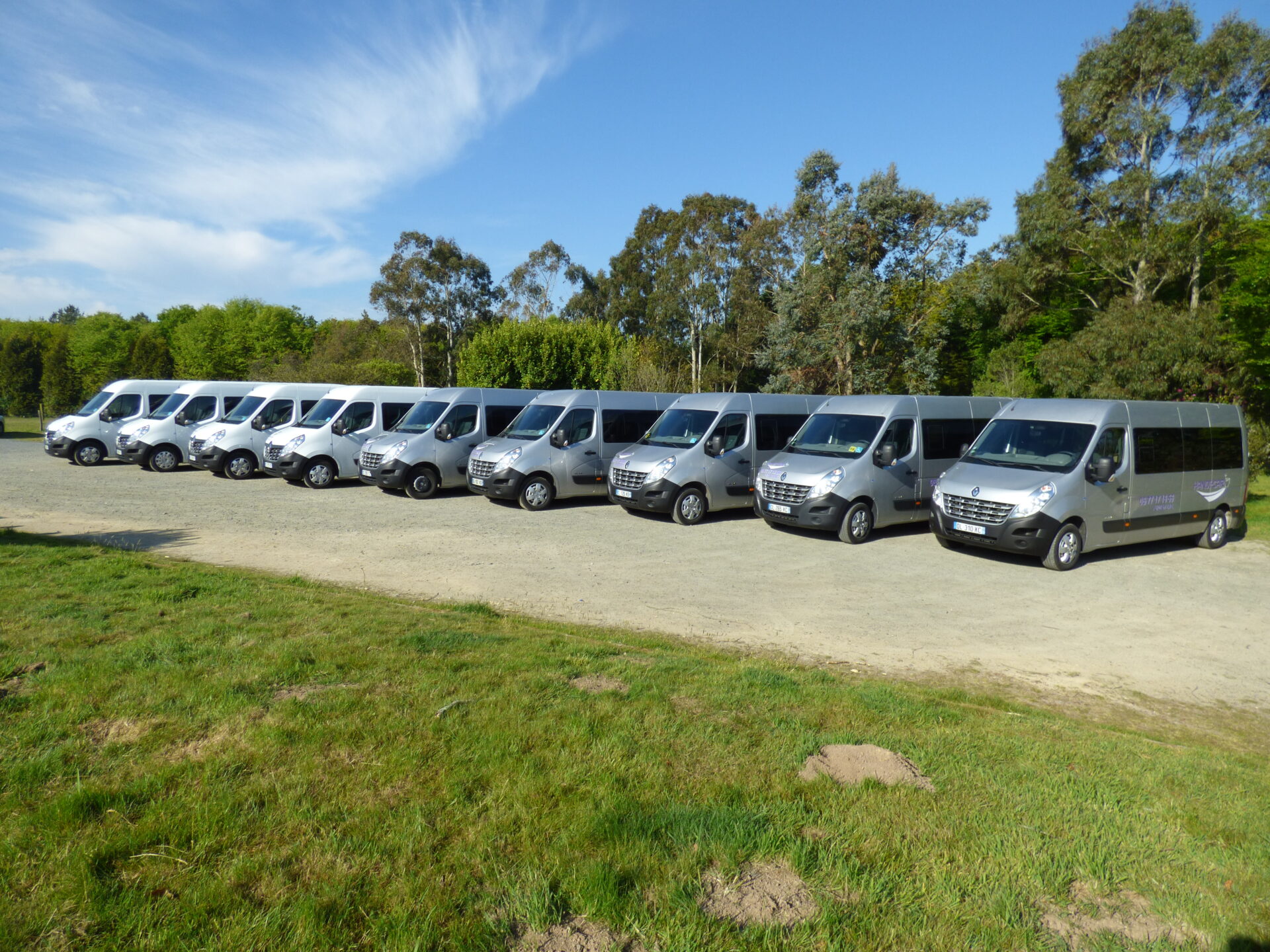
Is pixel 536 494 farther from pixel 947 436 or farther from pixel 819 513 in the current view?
pixel 947 436

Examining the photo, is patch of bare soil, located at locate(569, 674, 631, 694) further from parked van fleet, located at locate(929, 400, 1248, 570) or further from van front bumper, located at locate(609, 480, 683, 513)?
van front bumper, located at locate(609, 480, 683, 513)

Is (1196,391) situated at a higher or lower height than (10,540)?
higher

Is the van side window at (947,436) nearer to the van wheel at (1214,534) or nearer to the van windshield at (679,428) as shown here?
the van windshield at (679,428)

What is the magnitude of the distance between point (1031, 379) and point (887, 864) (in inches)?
1609

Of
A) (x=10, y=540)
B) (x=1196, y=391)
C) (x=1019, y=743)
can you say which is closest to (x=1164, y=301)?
(x=1196, y=391)

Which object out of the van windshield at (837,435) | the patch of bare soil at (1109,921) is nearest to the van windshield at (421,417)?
the van windshield at (837,435)

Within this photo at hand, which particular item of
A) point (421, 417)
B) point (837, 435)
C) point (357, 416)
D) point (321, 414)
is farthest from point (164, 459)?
point (837, 435)

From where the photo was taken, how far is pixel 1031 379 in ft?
128

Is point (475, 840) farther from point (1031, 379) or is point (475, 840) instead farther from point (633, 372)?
point (1031, 379)

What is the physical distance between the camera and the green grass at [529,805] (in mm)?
2666

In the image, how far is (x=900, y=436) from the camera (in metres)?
13.2

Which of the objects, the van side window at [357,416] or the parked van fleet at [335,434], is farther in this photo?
the van side window at [357,416]

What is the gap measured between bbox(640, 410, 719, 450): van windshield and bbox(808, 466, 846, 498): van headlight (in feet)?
8.76

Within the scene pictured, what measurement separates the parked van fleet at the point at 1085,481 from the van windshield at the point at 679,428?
4.33 m
